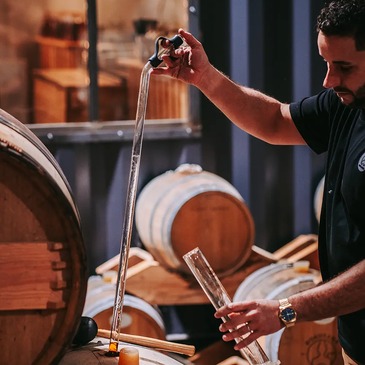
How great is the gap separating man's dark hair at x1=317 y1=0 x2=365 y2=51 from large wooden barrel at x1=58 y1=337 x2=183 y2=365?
3.44ft

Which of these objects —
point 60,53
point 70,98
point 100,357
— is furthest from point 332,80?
point 60,53

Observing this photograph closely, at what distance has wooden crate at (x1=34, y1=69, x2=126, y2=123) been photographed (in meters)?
5.93

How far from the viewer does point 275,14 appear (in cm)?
596

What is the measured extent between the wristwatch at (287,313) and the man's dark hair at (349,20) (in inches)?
30.3

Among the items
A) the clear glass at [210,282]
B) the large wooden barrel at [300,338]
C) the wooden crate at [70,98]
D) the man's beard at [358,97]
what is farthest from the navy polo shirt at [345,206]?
the wooden crate at [70,98]

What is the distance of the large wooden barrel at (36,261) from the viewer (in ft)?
6.38

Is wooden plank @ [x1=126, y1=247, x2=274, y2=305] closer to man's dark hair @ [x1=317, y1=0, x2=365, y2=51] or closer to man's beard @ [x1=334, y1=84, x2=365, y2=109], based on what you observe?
man's beard @ [x1=334, y1=84, x2=365, y2=109]

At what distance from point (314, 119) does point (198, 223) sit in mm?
2151

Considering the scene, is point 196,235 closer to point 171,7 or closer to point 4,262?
point 171,7

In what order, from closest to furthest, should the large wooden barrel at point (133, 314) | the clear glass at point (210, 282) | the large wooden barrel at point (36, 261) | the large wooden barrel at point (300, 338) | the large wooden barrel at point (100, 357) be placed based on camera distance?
the large wooden barrel at point (36, 261)
the large wooden barrel at point (100, 357)
the clear glass at point (210, 282)
the large wooden barrel at point (300, 338)
the large wooden barrel at point (133, 314)

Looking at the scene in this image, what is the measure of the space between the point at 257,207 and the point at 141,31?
1496 millimetres

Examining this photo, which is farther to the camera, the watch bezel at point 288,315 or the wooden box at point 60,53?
the wooden box at point 60,53

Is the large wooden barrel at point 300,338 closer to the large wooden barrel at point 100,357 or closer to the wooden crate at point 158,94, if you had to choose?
the wooden crate at point 158,94

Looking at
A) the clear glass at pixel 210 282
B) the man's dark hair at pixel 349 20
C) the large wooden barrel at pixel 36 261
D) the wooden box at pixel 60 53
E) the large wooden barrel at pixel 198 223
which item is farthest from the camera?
the wooden box at pixel 60 53
